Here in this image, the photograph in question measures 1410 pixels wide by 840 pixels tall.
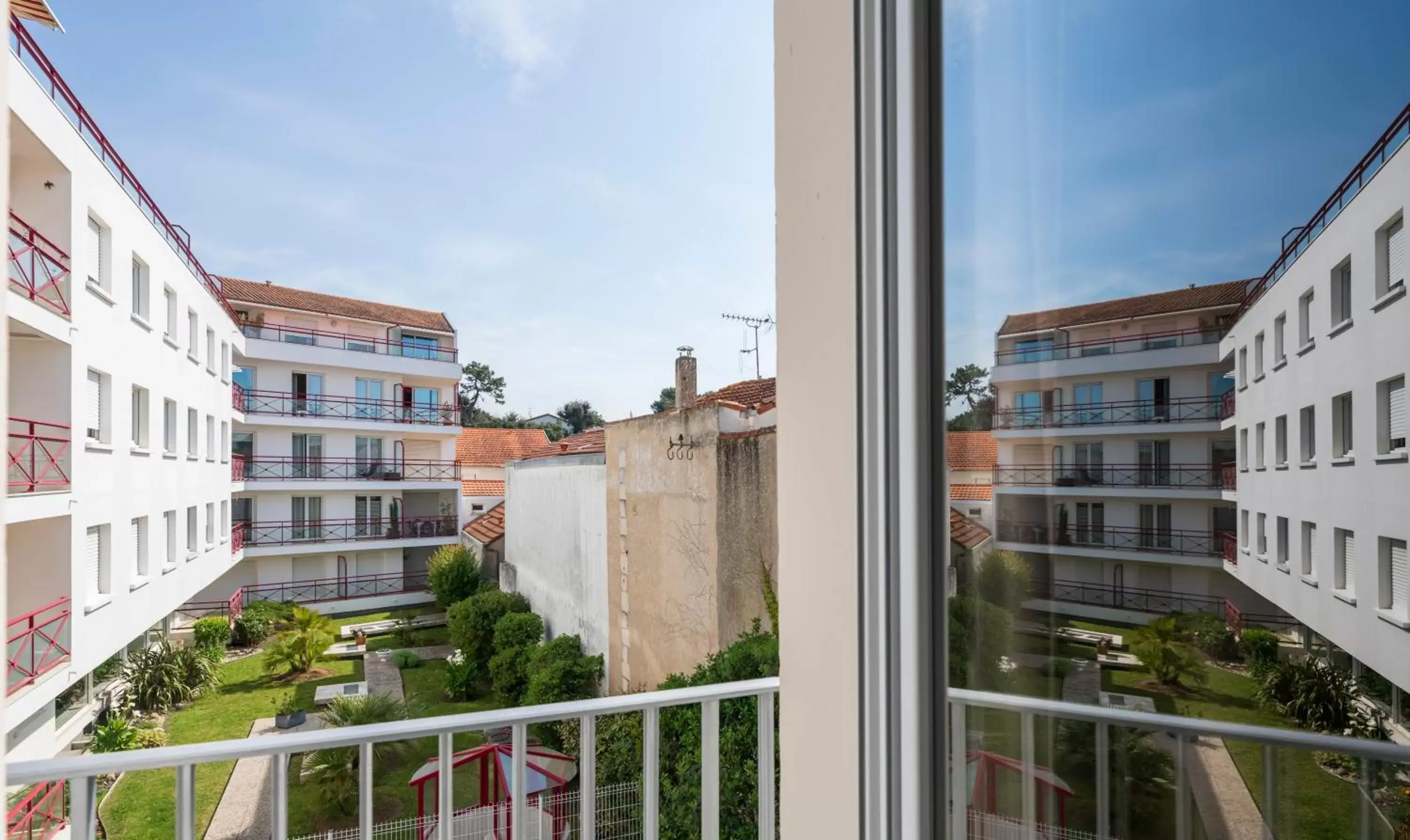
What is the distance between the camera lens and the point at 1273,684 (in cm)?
22

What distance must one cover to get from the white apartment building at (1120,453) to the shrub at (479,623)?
A: 6.53 m

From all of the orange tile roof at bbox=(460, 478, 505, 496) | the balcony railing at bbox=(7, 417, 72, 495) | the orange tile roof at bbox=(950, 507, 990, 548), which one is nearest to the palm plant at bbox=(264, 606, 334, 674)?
the orange tile roof at bbox=(460, 478, 505, 496)

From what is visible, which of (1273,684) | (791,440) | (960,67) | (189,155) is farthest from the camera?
(189,155)

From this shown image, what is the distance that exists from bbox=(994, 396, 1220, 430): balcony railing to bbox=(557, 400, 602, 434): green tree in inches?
288

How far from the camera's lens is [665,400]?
5.90 meters

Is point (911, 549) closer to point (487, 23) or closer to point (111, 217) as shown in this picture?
point (111, 217)

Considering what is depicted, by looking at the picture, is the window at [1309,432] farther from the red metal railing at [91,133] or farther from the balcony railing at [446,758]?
the red metal railing at [91,133]

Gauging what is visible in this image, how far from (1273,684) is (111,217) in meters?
4.23

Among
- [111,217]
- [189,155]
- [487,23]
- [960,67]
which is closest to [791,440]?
[960,67]

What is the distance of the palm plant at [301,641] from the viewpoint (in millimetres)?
5180

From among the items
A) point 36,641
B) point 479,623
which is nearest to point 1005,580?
point 36,641

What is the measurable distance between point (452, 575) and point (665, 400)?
2.42 m

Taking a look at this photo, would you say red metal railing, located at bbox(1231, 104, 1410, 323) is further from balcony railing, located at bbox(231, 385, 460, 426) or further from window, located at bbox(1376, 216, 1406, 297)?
balcony railing, located at bbox(231, 385, 460, 426)

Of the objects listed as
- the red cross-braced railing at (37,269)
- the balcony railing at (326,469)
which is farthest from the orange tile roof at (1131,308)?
the balcony railing at (326,469)
